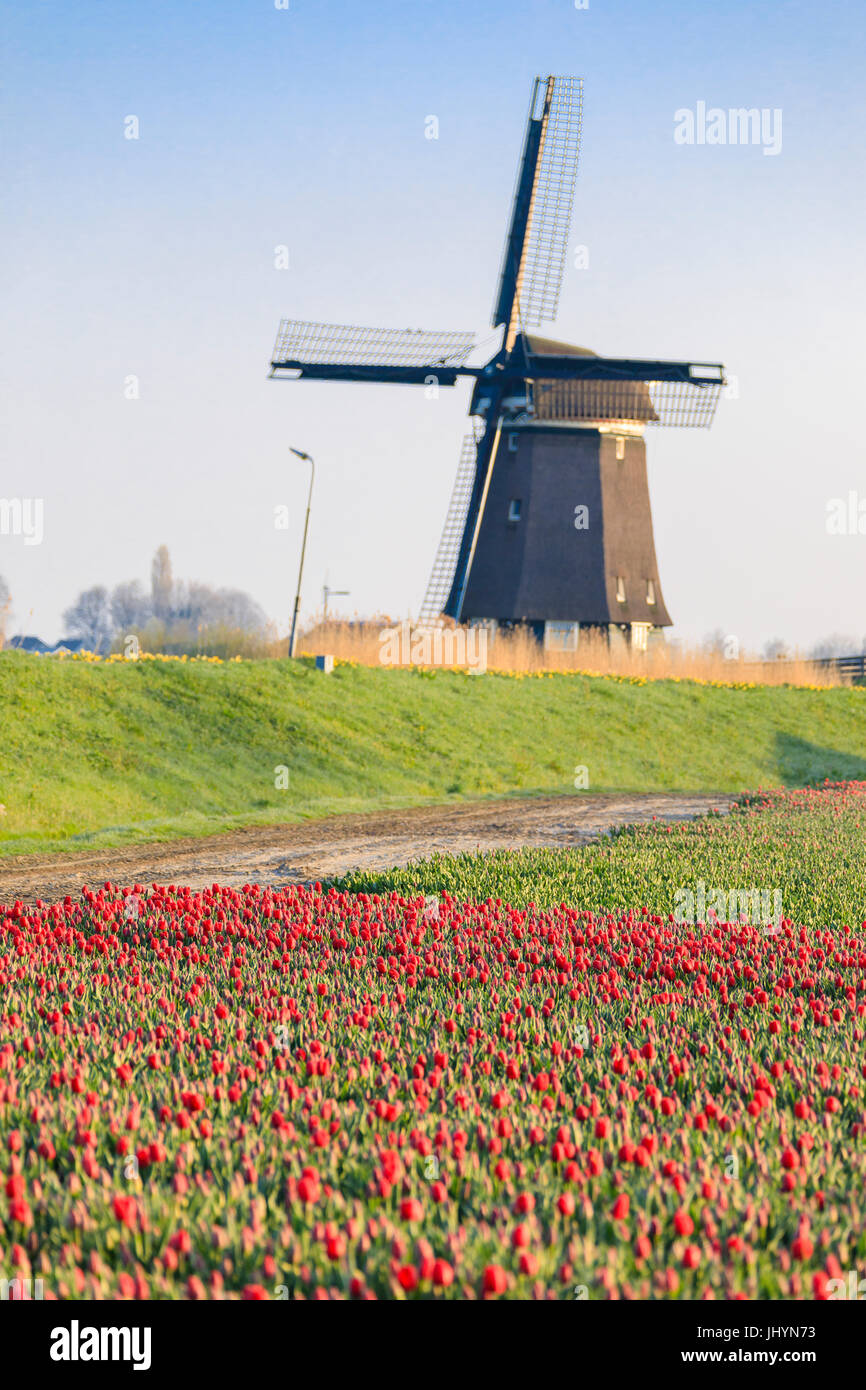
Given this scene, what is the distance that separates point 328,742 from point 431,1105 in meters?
21.7

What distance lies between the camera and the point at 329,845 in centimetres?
1645

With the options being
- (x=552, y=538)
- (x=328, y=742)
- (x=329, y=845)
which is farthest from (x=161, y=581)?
(x=329, y=845)

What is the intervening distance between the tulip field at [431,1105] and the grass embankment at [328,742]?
1002 cm

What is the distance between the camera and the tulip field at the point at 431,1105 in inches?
137

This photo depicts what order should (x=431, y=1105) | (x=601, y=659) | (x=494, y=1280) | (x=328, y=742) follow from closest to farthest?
(x=494, y=1280), (x=431, y=1105), (x=328, y=742), (x=601, y=659)

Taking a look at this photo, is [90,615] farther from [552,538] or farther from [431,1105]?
[431,1105]

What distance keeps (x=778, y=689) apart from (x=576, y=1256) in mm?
41304

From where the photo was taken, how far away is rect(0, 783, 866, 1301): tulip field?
3.48m

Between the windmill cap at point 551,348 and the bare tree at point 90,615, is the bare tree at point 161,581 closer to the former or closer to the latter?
the bare tree at point 90,615

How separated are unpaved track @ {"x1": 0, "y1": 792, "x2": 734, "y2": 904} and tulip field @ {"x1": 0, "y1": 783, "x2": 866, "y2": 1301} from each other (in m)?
4.67

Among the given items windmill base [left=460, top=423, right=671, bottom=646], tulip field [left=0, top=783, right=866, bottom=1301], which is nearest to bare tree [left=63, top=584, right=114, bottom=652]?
windmill base [left=460, top=423, right=671, bottom=646]

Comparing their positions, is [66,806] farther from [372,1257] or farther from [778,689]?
[778,689]

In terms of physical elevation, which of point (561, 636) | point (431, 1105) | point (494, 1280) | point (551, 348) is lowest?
point (494, 1280)

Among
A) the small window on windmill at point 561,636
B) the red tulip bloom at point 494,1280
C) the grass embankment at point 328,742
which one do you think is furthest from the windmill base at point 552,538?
the red tulip bloom at point 494,1280
